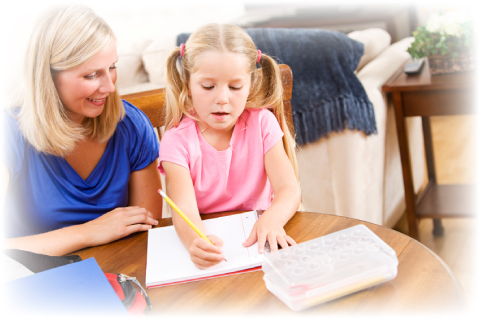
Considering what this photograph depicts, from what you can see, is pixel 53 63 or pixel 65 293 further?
pixel 53 63

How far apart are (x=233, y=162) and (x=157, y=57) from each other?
1.31m

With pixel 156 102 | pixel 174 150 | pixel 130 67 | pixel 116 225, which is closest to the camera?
pixel 116 225

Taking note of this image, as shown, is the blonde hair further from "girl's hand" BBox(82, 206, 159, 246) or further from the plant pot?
the plant pot

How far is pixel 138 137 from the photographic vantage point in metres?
1.18

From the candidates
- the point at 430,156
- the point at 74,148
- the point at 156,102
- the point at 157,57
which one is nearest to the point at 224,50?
the point at 156,102

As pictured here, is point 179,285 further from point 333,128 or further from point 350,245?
point 333,128

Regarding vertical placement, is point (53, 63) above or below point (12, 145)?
above

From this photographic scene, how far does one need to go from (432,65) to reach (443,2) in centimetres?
165

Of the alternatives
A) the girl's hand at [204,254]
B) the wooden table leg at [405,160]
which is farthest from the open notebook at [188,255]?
the wooden table leg at [405,160]

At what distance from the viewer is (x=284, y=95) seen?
1239 mm

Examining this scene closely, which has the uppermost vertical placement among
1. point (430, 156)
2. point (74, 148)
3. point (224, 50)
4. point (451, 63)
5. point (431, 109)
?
point (224, 50)

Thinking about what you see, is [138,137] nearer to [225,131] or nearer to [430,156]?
[225,131]

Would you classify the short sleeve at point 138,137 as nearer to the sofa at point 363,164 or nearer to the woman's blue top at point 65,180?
the woman's blue top at point 65,180

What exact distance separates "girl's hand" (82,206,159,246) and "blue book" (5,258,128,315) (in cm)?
22
